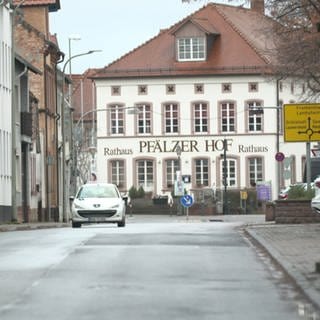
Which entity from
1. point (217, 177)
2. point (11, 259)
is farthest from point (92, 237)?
point (217, 177)

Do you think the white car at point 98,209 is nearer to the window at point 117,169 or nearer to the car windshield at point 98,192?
the car windshield at point 98,192

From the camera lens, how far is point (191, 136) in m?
83.8

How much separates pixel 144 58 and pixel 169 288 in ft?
238

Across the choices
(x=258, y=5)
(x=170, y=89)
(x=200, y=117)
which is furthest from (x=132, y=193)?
(x=258, y=5)

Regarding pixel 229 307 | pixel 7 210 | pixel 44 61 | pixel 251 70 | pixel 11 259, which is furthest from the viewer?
pixel 251 70

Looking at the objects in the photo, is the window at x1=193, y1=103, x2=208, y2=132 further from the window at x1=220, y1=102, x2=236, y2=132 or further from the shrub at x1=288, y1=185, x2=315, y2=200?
the shrub at x1=288, y1=185, x2=315, y2=200

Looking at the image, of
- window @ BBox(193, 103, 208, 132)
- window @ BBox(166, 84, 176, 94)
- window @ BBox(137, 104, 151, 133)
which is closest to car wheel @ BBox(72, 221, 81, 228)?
window @ BBox(193, 103, 208, 132)

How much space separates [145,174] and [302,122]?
176 feet

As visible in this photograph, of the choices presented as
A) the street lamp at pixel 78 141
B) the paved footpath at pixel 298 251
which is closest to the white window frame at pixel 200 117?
the street lamp at pixel 78 141

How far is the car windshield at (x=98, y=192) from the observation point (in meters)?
36.9

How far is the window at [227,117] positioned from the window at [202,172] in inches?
119

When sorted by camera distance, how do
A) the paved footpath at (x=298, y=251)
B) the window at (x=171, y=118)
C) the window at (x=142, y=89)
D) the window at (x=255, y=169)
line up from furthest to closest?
the window at (x=142, y=89)
the window at (x=171, y=118)
the window at (x=255, y=169)
the paved footpath at (x=298, y=251)

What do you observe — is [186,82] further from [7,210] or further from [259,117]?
[7,210]

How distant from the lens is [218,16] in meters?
86.6
